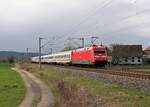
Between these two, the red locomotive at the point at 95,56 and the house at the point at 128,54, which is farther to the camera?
the house at the point at 128,54

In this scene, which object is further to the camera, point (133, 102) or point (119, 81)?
point (119, 81)

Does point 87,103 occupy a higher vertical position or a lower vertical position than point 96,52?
lower

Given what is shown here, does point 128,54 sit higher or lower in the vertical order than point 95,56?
higher

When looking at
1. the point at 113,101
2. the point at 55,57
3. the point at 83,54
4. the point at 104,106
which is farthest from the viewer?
the point at 55,57

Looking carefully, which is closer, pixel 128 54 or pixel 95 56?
pixel 95 56

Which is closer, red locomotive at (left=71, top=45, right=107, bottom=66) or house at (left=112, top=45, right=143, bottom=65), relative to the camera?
red locomotive at (left=71, top=45, right=107, bottom=66)

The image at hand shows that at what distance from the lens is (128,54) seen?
393 feet

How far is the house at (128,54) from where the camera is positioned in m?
116

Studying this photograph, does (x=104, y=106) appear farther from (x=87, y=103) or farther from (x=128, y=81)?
(x=128, y=81)

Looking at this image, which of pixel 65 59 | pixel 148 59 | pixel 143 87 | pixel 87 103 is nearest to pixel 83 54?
pixel 65 59

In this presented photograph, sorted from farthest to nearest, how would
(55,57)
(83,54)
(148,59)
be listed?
1. (148,59)
2. (55,57)
3. (83,54)

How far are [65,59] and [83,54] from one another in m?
20.9

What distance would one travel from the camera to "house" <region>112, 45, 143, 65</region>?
115812 mm

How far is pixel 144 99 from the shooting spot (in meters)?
17.6
